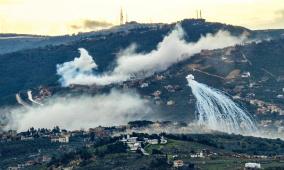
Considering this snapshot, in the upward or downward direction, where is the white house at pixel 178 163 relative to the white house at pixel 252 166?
upward

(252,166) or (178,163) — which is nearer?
(252,166)

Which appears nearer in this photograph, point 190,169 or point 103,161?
point 190,169

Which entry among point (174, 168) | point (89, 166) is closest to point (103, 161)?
point (89, 166)

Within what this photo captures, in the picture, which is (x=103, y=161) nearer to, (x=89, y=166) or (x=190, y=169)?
(x=89, y=166)

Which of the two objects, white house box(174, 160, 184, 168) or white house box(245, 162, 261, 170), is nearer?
white house box(245, 162, 261, 170)

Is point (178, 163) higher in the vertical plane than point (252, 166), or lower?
higher

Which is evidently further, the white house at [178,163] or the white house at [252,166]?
the white house at [178,163]

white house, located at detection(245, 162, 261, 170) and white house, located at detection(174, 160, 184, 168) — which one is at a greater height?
white house, located at detection(174, 160, 184, 168)

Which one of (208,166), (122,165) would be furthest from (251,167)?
(122,165)

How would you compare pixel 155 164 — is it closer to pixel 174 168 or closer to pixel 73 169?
pixel 174 168
